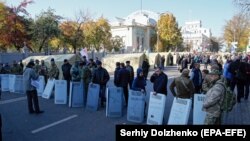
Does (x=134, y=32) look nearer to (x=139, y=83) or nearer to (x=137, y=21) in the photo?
(x=137, y=21)

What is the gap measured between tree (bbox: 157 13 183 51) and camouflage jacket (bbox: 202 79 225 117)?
250 feet

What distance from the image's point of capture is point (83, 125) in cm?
1142

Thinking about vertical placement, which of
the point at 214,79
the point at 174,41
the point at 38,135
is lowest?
the point at 38,135

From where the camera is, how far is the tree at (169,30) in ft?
273

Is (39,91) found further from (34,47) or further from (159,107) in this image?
(34,47)

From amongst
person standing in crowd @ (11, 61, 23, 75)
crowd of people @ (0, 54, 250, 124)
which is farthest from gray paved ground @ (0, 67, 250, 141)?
person standing in crowd @ (11, 61, 23, 75)

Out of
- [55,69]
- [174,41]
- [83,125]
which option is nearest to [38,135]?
[83,125]

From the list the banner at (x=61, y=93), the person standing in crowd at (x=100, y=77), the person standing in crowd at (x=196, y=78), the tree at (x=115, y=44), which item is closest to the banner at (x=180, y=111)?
the person standing in crowd at (x=196, y=78)

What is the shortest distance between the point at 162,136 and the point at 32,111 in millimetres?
8910

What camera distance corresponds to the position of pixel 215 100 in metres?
7.41

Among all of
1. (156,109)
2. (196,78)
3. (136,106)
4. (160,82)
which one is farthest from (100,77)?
(156,109)

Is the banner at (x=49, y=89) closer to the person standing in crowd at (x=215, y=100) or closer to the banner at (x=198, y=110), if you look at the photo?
the banner at (x=198, y=110)

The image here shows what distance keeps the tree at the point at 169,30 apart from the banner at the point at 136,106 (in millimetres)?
72078

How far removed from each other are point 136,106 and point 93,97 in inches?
105
